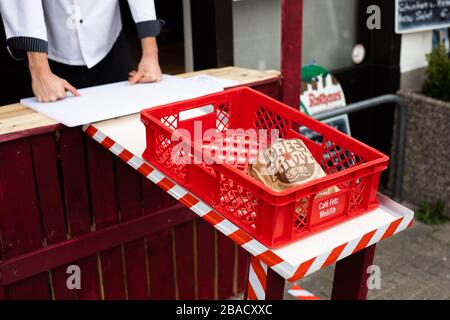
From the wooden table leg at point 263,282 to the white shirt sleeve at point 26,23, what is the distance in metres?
1.41

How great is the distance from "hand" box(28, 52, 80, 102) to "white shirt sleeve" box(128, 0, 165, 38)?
548 mm

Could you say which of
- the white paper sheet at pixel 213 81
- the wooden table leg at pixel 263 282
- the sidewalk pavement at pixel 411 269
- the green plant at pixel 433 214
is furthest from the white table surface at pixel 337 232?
the green plant at pixel 433 214

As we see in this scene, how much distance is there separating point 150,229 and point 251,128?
885 millimetres

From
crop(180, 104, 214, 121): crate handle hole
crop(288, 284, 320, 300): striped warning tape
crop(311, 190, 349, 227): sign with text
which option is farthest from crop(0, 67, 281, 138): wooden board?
crop(288, 284, 320, 300): striped warning tape

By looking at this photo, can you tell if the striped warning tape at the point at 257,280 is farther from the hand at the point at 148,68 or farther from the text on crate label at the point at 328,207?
the hand at the point at 148,68

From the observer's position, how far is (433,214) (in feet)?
15.3

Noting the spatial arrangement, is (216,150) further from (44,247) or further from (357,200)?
(44,247)

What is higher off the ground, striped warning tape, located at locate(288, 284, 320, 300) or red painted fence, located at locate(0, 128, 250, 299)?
red painted fence, located at locate(0, 128, 250, 299)

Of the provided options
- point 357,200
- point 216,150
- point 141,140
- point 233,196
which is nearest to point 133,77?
point 141,140

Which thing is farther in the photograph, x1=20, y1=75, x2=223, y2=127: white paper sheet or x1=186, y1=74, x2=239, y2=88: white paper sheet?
x1=186, y1=74, x2=239, y2=88: white paper sheet

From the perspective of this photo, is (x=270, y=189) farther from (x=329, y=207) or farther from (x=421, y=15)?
(x=421, y=15)

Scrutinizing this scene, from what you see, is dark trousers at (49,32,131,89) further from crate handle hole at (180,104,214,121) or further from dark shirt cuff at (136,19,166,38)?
crate handle hole at (180,104,214,121)

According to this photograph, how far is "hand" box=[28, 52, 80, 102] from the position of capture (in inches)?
100

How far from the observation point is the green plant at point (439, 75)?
4.62 m
